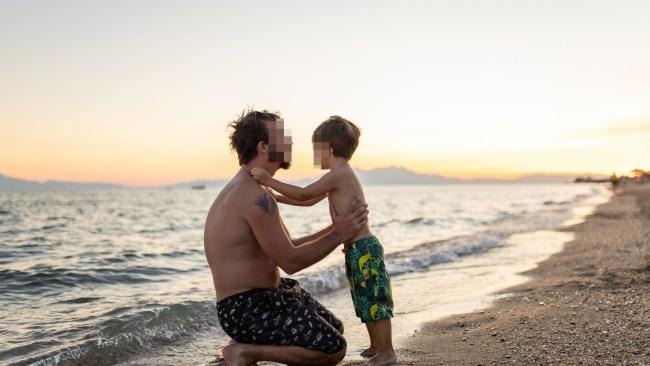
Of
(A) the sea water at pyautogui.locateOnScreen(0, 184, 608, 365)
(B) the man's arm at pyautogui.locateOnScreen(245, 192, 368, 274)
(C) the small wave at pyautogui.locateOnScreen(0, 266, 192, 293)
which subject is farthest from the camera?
(C) the small wave at pyautogui.locateOnScreen(0, 266, 192, 293)

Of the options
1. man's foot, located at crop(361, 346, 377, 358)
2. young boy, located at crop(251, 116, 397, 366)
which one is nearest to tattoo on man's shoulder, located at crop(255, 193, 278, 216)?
young boy, located at crop(251, 116, 397, 366)

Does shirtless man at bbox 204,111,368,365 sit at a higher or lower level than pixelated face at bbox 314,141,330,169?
lower

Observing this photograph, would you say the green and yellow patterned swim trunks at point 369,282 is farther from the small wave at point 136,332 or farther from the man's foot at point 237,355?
the small wave at point 136,332

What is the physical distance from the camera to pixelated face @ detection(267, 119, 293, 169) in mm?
4211

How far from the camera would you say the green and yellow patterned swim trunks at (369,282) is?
188 inches

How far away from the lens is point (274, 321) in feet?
14.0

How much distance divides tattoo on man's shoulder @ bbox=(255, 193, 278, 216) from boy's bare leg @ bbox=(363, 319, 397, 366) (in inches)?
57.7

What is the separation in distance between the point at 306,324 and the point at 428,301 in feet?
14.8

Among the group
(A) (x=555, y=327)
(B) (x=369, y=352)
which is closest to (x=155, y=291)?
(B) (x=369, y=352)

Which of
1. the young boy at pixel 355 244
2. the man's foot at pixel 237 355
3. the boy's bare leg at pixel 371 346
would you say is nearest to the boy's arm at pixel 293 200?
the young boy at pixel 355 244

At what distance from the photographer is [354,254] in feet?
15.8

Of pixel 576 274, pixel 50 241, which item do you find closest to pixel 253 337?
pixel 576 274

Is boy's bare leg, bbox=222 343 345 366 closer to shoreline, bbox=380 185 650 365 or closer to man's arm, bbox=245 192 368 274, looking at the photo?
man's arm, bbox=245 192 368 274

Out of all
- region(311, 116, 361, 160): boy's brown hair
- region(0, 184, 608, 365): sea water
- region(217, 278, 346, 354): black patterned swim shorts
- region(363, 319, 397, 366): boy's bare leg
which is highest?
region(311, 116, 361, 160): boy's brown hair
